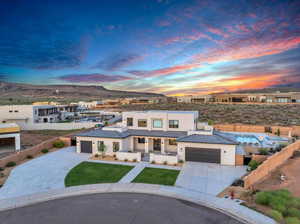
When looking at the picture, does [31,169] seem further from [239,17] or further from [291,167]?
[239,17]

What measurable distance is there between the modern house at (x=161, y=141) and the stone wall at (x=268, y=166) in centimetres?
294

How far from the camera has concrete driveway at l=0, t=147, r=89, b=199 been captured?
43.9 ft

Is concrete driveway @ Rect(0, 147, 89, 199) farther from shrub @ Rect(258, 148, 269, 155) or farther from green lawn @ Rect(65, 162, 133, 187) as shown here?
shrub @ Rect(258, 148, 269, 155)

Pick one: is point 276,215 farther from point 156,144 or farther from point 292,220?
point 156,144

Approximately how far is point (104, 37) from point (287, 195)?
116 ft

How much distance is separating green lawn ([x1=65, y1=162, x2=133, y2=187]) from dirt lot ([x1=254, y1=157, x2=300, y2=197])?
454 inches

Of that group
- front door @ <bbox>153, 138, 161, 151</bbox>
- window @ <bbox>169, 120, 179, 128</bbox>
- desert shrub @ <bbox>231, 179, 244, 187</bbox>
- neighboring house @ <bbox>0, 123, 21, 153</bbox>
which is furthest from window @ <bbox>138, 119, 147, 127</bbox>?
neighboring house @ <bbox>0, 123, 21, 153</bbox>

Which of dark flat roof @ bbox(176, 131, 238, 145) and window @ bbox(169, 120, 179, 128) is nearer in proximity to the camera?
dark flat roof @ bbox(176, 131, 238, 145)

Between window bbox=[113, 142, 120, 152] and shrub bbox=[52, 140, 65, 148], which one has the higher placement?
window bbox=[113, 142, 120, 152]

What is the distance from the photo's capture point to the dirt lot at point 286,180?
13977mm

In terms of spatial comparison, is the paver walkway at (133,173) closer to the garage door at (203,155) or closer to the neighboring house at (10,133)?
the garage door at (203,155)

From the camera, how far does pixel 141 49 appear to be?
35.3 meters

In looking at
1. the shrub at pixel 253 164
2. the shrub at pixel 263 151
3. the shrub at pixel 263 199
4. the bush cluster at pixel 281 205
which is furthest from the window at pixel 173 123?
the shrub at pixel 263 199

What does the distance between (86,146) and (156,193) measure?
13.5 meters
